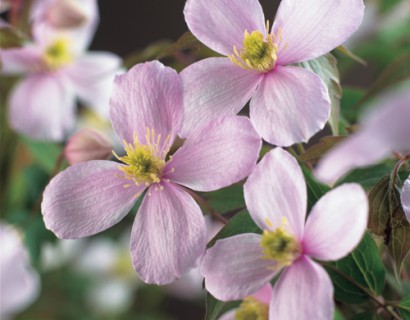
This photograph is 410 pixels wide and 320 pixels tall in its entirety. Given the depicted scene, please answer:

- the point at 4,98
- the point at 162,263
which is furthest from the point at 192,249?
the point at 4,98

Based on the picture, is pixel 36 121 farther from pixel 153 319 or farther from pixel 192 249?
pixel 153 319

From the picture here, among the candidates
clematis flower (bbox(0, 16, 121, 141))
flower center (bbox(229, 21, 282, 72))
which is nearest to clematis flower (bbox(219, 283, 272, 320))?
flower center (bbox(229, 21, 282, 72))

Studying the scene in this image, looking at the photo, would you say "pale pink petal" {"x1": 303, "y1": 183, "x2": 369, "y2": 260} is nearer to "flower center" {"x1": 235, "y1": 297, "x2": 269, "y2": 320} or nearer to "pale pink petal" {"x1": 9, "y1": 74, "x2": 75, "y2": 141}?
"flower center" {"x1": 235, "y1": 297, "x2": 269, "y2": 320}

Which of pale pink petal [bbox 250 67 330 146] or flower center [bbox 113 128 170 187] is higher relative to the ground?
pale pink petal [bbox 250 67 330 146]

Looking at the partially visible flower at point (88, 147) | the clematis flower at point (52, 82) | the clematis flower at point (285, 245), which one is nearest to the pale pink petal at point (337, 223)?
the clematis flower at point (285, 245)

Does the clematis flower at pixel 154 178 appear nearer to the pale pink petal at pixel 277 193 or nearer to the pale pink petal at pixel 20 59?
the pale pink petal at pixel 277 193
